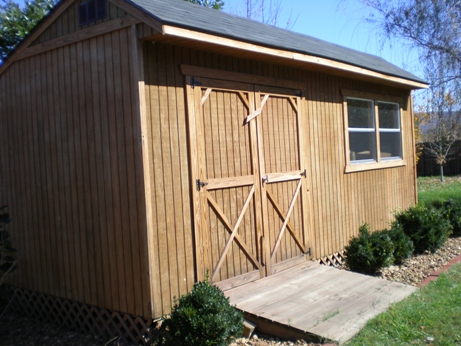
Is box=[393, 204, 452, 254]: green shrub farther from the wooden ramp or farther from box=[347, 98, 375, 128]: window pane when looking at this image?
the wooden ramp

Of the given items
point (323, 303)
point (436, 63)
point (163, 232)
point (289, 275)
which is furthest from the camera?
point (436, 63)

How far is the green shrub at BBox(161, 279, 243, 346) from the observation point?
4.45m

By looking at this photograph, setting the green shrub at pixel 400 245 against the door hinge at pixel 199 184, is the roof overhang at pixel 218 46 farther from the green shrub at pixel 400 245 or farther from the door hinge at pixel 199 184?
the green shrub at pixel 400 245

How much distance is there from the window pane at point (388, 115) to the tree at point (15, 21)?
28.3 feet

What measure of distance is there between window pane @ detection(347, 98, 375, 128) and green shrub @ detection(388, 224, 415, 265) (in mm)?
1960

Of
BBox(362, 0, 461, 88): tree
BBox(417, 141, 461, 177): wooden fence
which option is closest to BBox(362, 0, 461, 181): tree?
BBox(362, 0, 461, 88): tree

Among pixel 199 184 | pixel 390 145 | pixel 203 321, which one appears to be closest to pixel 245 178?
pixel 199 184

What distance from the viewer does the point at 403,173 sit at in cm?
1015

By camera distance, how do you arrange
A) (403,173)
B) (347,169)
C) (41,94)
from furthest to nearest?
(403,173), (347,169), (41,94)

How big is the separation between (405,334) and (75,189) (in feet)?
12.1

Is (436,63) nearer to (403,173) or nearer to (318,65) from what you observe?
(403,173)

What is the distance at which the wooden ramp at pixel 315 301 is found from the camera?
15.9ft

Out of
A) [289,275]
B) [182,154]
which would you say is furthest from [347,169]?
[182,154]

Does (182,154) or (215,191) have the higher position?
(182,154)
